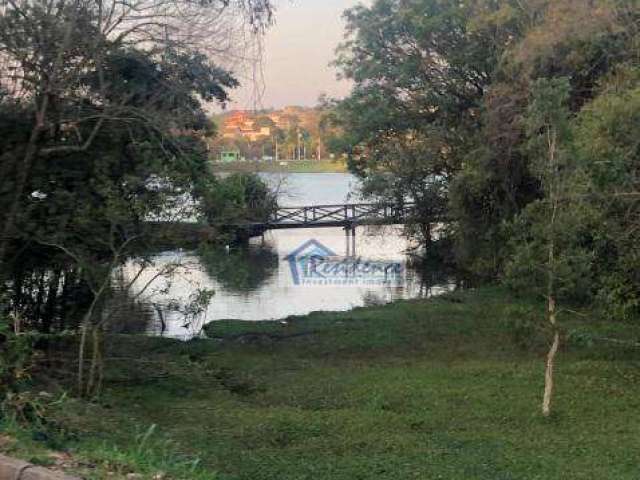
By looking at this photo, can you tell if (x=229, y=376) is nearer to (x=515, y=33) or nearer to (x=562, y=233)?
(x=562, y=233)

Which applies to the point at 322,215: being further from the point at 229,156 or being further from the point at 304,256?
the point at 229,156

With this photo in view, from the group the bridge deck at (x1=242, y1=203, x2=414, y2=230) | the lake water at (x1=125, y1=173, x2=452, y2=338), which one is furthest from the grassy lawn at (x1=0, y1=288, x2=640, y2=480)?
the bridge deck at (x1=242, y1=203, x2=414, y2=230)

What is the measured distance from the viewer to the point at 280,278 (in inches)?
1068

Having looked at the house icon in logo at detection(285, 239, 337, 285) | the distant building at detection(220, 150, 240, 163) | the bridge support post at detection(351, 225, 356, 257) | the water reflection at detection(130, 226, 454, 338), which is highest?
the distant building at detection(220, 150, 240, 163)

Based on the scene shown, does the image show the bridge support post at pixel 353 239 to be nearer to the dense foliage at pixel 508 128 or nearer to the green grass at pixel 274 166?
the green grass at pixel 274 166

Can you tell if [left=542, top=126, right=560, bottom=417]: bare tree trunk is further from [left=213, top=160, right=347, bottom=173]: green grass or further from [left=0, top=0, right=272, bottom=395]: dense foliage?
[left=213, top=160, right=347, bottom=173]: green grass

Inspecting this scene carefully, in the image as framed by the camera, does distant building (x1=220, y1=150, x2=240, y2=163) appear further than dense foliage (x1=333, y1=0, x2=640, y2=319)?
Yes

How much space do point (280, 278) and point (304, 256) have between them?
216 inches

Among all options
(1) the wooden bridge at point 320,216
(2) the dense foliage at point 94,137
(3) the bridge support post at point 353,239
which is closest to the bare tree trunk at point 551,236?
(2) the dense foliage at point 94,137

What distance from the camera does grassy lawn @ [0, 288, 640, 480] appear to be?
6980 mm

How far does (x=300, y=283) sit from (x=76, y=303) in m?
13.6

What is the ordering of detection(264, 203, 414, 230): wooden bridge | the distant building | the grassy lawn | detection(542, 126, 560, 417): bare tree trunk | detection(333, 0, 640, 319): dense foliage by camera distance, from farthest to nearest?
detection(264, 203, 414, 230): wooden bridge, the distant building, detection(333, 0, 640, 319): dense foliage, detection(542, 126, 560, 417): bare tree trunk, the grassy lawn

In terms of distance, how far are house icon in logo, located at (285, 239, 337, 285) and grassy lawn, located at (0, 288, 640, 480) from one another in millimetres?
10558

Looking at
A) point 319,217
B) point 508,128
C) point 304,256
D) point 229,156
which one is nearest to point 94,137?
point 229,156
